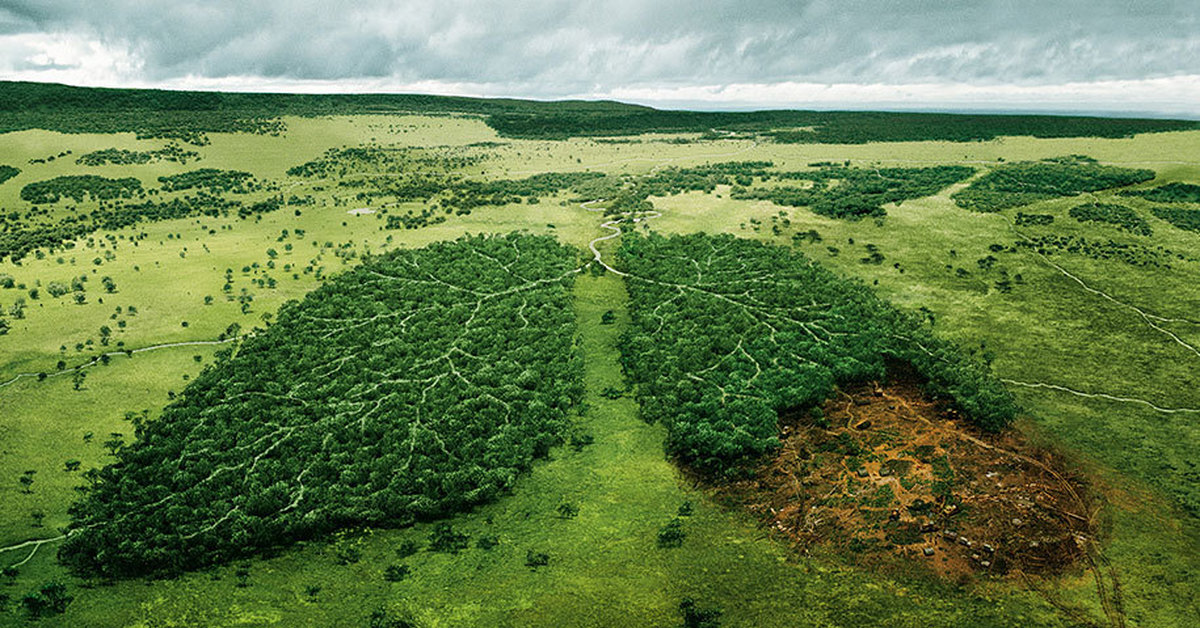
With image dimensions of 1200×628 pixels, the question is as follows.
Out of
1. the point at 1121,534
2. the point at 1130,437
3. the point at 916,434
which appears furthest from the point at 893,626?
the point at 1130,437

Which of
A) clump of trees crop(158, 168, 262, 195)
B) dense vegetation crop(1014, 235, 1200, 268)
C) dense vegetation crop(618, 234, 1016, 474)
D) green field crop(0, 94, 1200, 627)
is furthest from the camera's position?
clump of trees crop(158, 168, 262, 195)

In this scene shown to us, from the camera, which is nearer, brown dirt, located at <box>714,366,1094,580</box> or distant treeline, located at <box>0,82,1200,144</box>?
brown dirt, located at <box>714,366,1094,580</box>

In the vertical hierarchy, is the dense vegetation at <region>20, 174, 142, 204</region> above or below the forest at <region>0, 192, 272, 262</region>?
above

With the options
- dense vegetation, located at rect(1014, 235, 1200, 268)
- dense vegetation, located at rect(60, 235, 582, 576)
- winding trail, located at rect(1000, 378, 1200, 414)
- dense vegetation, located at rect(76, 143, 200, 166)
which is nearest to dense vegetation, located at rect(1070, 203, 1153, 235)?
dense vegetation, located at rect(1014, 235, 1200, 268)

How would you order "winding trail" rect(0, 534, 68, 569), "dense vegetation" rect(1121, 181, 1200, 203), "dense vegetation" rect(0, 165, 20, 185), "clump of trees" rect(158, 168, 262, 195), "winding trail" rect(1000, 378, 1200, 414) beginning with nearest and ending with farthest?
"winding trail" rect(0, 534, 68, 569)
"winding trail" rect(1000, 378, 1200, 414)
"dense vegetation" rect(1121, 181, 1200, 203)
"dense vegetation" rect(0, 165, 20, 185)
"clump of trees" rect(158, 168, 262, 195)

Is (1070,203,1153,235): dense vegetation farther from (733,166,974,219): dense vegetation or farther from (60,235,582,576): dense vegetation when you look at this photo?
(60,235,582,576): dense vegetation

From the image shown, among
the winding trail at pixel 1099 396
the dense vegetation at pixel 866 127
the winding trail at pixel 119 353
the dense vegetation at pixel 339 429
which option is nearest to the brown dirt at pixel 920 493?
the winding trail at pixel 1099 396

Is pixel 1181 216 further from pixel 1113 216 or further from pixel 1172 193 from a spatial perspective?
pixel 1172 193
